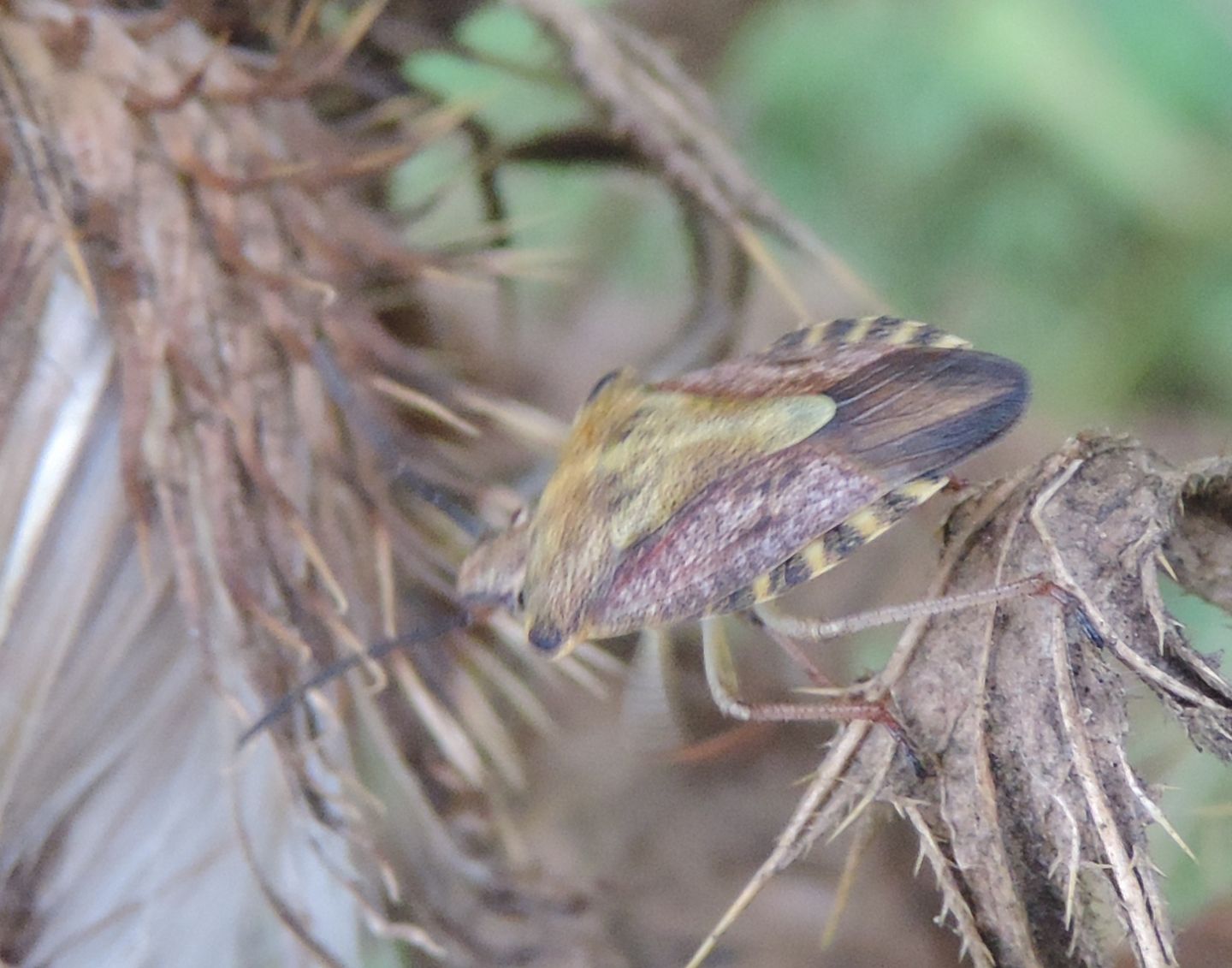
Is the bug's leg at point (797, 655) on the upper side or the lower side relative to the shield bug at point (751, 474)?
lower

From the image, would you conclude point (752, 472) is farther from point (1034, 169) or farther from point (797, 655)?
point (1034, 169)

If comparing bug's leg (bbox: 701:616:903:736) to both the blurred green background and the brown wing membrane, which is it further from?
the blurred green background

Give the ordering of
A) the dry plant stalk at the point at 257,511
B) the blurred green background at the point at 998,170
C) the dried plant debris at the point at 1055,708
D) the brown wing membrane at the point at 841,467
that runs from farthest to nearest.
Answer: the blurred green background at the point at 998,170 < the dry plant stalk at the point at 257,511 < the brown wing membrane at the point at 841,467 < the dried plant debris at the point at 1055,708

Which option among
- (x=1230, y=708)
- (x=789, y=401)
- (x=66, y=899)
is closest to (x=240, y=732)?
(x=66, y=899)

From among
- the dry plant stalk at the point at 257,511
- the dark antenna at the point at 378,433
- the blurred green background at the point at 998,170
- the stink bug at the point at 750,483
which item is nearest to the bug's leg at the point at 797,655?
the stink bug at the point at 750,483

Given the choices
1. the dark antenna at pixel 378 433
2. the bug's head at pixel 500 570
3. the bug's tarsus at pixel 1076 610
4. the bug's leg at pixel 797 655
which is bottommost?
the bug's leg at pixel 797 655

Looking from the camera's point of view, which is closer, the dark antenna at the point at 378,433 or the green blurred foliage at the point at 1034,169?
the dark antenna at the point at 378,433

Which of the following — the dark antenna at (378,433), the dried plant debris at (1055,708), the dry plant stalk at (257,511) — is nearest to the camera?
the dried plant debris at (1055,708)

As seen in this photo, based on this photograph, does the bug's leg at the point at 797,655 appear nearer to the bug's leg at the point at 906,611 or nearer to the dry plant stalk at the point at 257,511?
the bug's leg at the point at 906,611
